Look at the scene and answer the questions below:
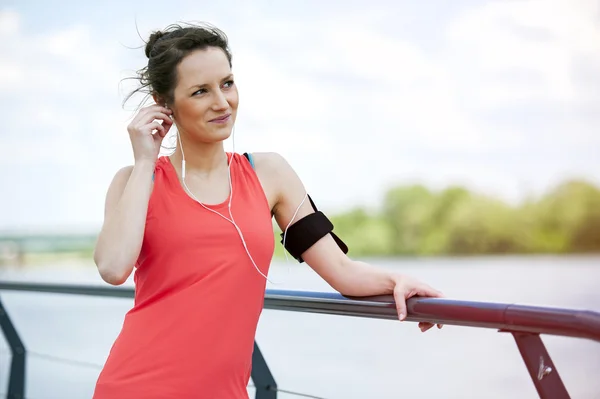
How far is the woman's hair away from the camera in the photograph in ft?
6.37

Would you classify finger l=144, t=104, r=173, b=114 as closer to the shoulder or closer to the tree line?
the shoulder

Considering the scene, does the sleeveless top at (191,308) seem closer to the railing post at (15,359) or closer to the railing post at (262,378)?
the railing post at (262,378)

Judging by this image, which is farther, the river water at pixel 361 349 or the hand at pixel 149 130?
the river water at pixel 361 349

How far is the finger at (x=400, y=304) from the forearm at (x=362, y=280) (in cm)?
8

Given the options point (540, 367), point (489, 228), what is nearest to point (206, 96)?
point (540, 367)

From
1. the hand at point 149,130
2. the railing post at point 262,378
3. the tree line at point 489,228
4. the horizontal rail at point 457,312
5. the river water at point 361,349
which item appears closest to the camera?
the horizontal rail at point 457,312

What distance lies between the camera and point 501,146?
35.1 meters

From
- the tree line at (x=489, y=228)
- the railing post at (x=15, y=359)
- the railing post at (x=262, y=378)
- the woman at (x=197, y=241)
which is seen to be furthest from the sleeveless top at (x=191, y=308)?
the tree line at (x=489, y=228)

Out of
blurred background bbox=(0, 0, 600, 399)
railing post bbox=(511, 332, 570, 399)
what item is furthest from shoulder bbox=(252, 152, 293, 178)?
blurred background bbox=(0, 0, 600, 399)

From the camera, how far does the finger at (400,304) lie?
5.49ft

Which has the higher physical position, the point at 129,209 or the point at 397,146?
the point at 129,209

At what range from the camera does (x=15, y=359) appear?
3.63 meters

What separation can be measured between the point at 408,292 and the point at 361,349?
1118cm

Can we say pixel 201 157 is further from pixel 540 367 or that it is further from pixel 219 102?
pixel 540 367
